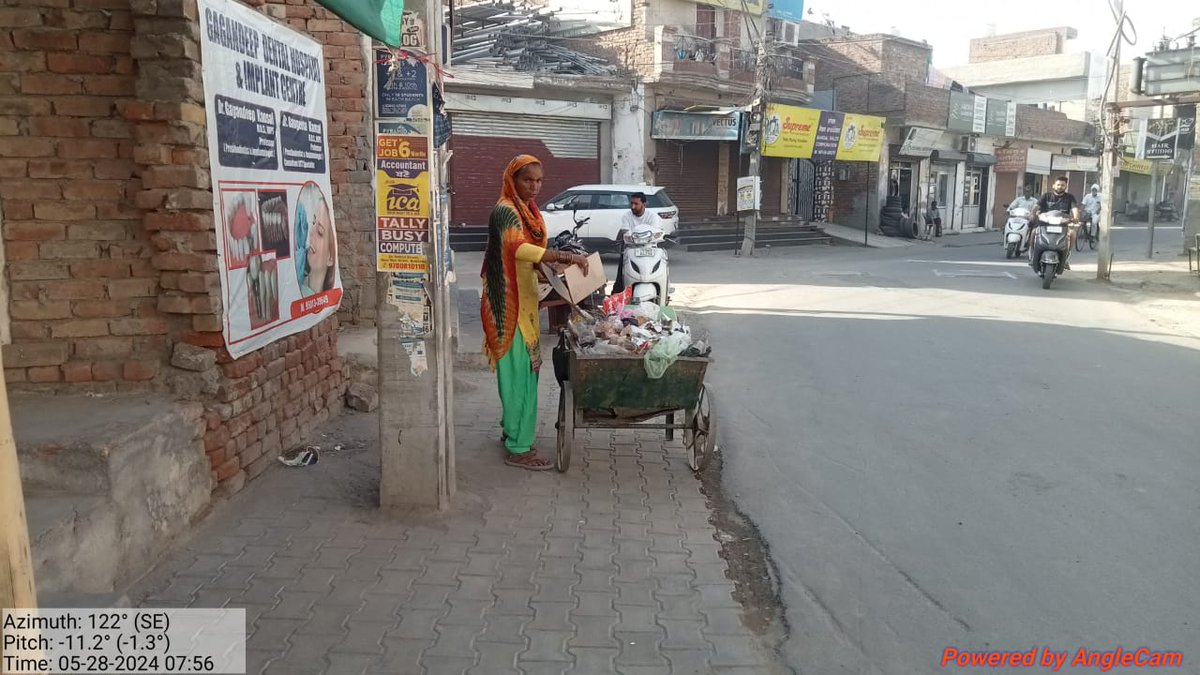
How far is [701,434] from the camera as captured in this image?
18.8 feet

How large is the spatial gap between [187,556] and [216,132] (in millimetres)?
2085

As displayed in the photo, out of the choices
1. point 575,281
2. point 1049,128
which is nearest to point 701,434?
point 575,281

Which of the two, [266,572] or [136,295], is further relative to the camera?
[136,295]

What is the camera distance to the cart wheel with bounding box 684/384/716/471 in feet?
18.1

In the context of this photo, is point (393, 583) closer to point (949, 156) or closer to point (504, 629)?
point (504, 629)

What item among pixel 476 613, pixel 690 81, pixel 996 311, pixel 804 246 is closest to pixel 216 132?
pixel 476 613

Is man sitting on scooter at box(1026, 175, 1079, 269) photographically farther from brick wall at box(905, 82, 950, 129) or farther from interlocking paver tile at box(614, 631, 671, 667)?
brick wall at box(905, 82, 950, 129)

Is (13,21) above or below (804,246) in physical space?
above

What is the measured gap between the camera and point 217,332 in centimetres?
454

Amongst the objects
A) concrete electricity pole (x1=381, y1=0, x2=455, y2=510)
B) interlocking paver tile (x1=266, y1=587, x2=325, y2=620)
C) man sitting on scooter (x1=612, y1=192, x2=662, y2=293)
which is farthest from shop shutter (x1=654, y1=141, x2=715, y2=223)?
interlocking paver tile (x1=266, y1=587, x2=325, y2=620)

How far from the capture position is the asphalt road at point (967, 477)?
12.1 ft

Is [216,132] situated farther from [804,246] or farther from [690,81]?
[804,246]

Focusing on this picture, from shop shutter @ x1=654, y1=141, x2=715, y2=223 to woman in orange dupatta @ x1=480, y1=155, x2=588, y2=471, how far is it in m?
21.4

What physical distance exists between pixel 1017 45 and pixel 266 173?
61.7 metres
